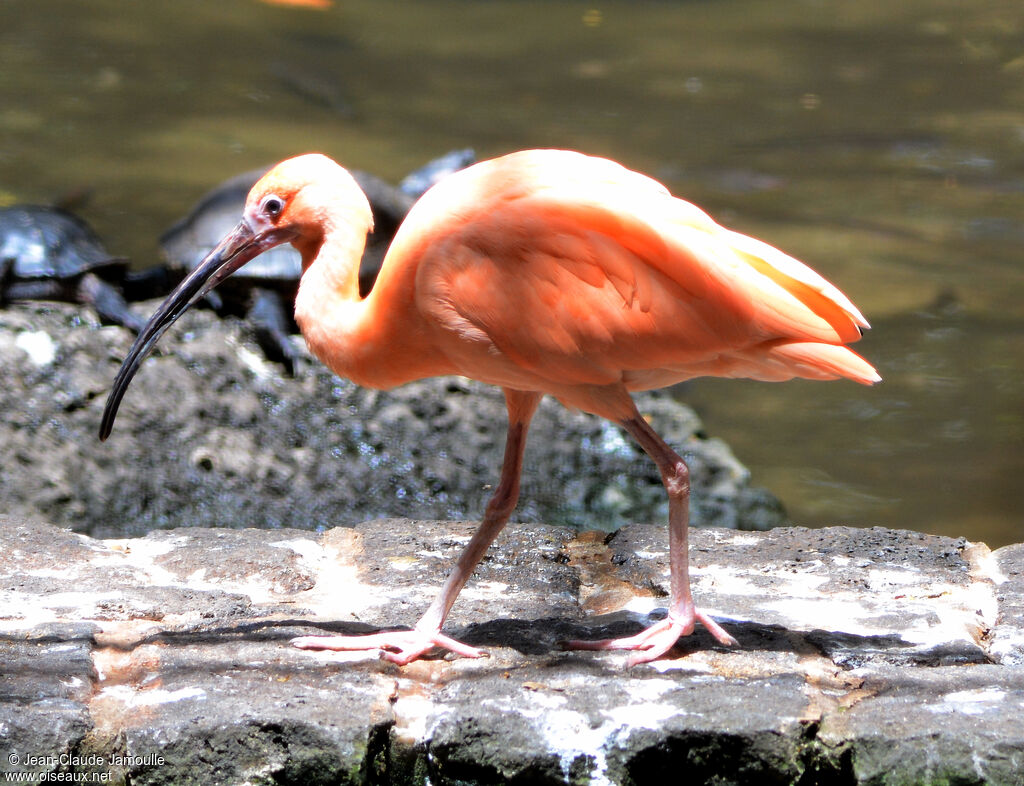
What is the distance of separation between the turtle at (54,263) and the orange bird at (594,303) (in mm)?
4153

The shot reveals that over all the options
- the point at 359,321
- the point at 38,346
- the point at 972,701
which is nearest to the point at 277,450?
the point at 38,346

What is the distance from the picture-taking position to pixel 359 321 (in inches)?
140

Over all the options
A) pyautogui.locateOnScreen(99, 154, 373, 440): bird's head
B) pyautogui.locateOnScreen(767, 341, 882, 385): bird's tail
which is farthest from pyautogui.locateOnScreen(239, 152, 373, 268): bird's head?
pyautogui.locateOnScreen(767, 341, 882, 385): bird's tail

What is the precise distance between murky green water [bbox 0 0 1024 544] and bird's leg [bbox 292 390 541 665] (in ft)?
10.5

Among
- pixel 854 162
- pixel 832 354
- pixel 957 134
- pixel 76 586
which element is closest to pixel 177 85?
pixel 854 162

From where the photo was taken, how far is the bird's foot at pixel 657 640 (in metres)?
3.32

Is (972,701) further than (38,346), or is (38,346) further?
(38,346)

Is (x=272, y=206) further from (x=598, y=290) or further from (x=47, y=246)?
(x=47, y=246)

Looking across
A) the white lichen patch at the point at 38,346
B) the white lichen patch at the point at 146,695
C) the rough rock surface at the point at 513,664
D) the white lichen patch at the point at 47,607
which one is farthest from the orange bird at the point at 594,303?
the white lichen patch at the point at 38,346

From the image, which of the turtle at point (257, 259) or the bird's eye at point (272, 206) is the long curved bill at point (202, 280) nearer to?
the bird's eye at point (272, 206)

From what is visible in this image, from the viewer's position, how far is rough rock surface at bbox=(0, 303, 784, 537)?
5430 mm

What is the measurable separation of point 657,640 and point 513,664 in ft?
1.22

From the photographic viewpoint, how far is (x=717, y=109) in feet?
39.3

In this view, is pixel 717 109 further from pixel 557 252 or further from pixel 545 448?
pixel 557 252
